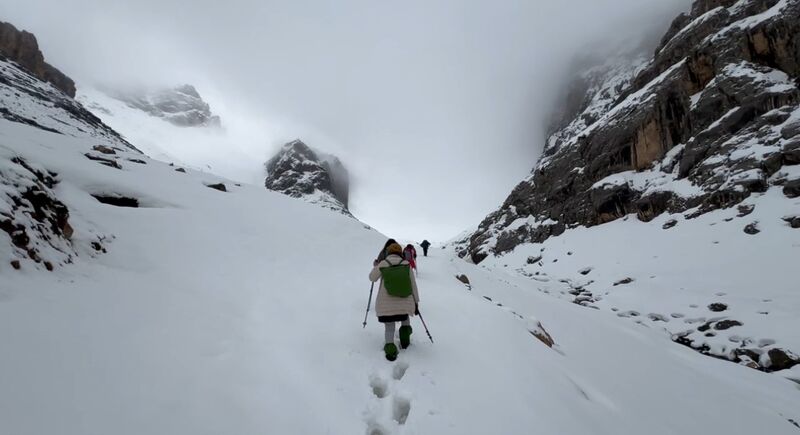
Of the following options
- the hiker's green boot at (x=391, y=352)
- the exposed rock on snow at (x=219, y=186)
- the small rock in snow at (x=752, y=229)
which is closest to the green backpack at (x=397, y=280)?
the hiker's green boot at (x=391, y=352)

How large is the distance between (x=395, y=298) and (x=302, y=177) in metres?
170

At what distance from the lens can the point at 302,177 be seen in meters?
167

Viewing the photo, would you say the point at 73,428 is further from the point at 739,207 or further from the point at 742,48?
the point at 742,48

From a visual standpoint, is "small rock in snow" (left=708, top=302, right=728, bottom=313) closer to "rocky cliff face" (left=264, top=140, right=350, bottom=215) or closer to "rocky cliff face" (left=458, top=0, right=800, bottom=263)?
"rocky cliff face" (left=458, top=0, right=800, bottom=263)

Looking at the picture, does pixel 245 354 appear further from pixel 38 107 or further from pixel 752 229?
pixel 38 107

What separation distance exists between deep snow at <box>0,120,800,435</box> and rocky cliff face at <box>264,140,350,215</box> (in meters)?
142

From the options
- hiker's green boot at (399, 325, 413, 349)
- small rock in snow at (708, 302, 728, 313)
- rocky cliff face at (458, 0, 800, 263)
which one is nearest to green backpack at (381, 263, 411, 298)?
hiker's green boot at (399, 325, 413, 349)

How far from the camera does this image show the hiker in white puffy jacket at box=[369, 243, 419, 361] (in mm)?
5844

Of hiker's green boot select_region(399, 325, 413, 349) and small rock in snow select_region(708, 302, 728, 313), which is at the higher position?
small rock in snow select_region(708, 302, 728, 313)

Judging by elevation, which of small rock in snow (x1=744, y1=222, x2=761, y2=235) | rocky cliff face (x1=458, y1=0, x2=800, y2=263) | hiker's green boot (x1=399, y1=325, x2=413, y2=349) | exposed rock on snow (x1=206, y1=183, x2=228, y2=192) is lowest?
hiker's green boot (x1=399, y1=325, x2=413, y2=349)

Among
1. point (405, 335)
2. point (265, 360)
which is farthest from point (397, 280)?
point (265, 360)

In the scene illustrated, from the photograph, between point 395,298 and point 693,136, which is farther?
point 693,136

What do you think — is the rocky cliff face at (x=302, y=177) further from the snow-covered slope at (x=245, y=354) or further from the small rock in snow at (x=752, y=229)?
the snow-covered slope at (x=245, y=354)

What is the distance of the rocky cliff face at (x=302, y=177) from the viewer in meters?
159
